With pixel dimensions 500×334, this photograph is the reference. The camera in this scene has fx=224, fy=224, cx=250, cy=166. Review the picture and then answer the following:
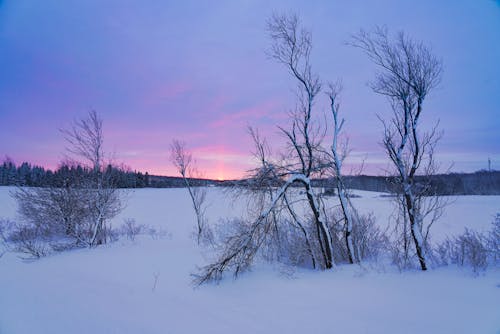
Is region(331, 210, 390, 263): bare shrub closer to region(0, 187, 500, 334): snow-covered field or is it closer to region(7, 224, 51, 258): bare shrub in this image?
region(0, 187, 500, 334): snow-covered field

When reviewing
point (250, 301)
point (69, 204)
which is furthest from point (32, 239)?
point (250, 301)

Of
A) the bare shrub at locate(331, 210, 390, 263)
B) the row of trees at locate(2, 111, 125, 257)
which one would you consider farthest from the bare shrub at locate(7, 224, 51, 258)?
the bare shrub at locate(331, 210, 390, 263)

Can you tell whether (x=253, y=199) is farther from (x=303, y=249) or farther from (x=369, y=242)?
(x=369, y=242)

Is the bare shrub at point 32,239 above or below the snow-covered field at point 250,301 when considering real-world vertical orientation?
below

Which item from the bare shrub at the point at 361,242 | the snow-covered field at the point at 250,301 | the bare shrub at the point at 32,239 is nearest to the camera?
the snow-covered field at the point at 250,301

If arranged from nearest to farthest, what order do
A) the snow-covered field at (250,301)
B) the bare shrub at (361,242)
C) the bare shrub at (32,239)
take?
the snow-covered field at (250,301) < the bare shrub at (361,242) < the bare shrub at (32,239)

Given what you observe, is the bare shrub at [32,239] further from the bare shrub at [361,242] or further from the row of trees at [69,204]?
the bare shrub at [361,242]

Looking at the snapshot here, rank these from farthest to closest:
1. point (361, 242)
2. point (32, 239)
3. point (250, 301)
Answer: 1. point (32, 239)
2. point (361, 242)
3. point (250, 301)

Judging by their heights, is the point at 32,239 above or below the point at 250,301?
below

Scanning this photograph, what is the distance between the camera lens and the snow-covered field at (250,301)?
3.69 m

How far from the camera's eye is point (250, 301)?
183 inches

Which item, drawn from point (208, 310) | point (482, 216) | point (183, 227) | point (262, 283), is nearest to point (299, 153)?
point (262, 283)

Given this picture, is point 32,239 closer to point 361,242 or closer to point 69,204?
point 69,204

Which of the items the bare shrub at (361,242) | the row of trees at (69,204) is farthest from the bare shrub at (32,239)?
the bare shrub at (361,242)
